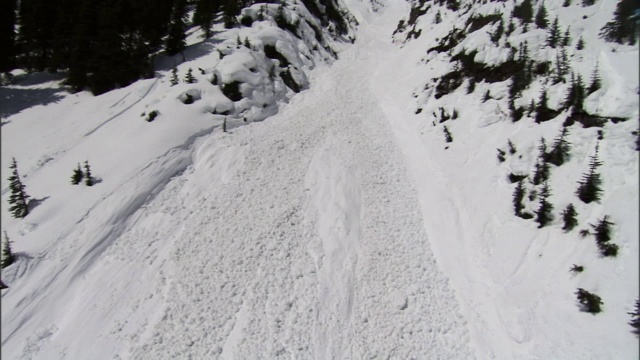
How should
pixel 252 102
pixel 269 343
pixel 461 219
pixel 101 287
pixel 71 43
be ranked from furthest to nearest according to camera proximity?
1. pixel 71 43
2. pixel 252 102
3. pixel 461 219
4. pixel 101 287
5. pixel 269 343

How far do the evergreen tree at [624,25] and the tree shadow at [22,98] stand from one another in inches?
1087

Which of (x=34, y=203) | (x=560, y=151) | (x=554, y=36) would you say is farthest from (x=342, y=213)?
(x=554, y=36)

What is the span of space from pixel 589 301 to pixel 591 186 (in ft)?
10.9

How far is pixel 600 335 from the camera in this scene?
26.4 feet

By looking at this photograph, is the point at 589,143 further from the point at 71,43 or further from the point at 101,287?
the point at 71,43

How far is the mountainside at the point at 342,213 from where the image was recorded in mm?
9344

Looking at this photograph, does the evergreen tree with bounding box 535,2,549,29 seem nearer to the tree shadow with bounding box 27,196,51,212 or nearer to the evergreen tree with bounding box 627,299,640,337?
the evergreen tree with bounding box 627,299,640,337

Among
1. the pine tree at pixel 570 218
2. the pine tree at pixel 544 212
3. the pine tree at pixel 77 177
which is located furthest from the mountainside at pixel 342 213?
the pine tree at pixel 77 177

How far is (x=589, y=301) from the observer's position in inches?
333

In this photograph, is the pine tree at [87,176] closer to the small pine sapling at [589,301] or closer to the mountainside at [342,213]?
the mountainside at [342,213]

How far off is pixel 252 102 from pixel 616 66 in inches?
632

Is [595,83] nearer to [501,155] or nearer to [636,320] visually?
[501,155]

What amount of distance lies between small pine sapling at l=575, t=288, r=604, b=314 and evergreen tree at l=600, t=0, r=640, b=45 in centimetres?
937

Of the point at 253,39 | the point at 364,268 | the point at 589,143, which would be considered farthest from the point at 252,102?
the point at 589,143
